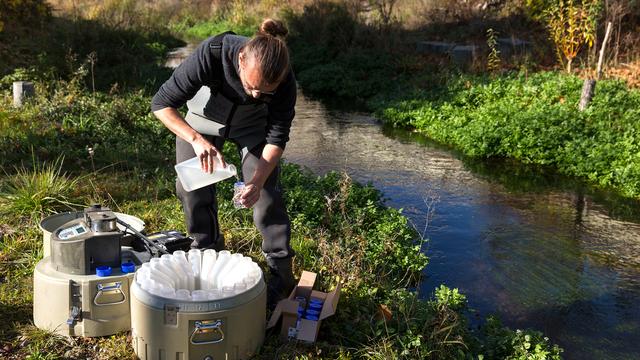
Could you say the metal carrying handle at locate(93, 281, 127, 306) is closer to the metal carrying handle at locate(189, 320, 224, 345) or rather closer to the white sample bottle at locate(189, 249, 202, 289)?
the white sample bottle at locate(189, 249, 202, 289)

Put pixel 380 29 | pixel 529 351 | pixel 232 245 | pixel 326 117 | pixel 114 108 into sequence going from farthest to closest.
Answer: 1. pixel 380 29
2. pixel 326 117
3. pixel 114 108
4. pixel 232 245
5. pixel 529 351

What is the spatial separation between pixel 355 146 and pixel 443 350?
239 inches

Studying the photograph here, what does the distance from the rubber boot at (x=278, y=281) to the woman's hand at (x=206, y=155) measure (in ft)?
2.43

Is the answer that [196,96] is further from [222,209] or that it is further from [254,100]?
[222,209]

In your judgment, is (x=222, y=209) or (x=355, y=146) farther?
(x=355, y=146)

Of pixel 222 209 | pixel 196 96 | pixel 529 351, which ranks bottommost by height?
pixel 529 351

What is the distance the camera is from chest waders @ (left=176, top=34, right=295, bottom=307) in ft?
11.5

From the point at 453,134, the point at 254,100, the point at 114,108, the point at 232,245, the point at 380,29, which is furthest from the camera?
the point at 380,29

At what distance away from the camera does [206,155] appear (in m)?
3.19

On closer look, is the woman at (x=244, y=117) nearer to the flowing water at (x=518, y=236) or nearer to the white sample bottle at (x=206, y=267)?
the white sample bottle at (x=206, y=267)

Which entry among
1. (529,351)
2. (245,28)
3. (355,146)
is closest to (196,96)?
(529,351)

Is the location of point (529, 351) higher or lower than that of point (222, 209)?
lower

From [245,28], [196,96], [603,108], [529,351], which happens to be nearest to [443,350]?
[529,351]

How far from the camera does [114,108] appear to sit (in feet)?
27.0
